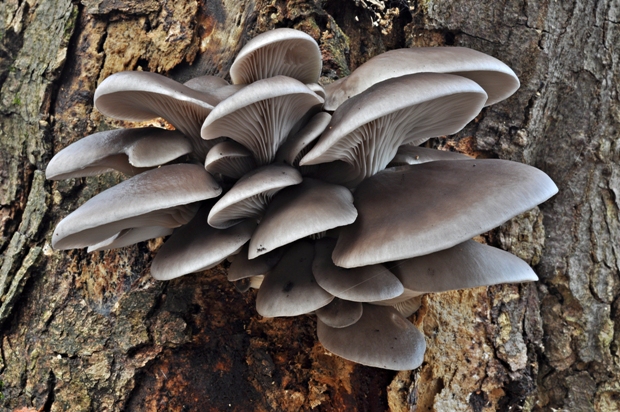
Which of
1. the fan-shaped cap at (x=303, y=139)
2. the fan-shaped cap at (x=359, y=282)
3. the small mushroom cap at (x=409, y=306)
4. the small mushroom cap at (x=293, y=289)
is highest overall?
the fan-shaped cap at (x=303, y=139)

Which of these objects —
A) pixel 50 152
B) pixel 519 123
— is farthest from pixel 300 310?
pixel 50 152

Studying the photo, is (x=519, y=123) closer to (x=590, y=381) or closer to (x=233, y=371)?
(x=590, y=381)

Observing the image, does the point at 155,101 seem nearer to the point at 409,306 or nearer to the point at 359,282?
the point at 359,282

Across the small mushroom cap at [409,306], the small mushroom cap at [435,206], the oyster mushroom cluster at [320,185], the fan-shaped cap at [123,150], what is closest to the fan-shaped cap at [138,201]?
the oyster mushroom cluster at [320,185]

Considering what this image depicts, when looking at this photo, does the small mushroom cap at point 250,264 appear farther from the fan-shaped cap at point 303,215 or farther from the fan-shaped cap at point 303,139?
the fan-shaped cap at point 303,139

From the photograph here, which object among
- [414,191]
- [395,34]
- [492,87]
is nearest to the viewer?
[414,191]

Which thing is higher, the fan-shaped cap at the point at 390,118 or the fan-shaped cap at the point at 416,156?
the fan-shaped cap at the point at 390,118
